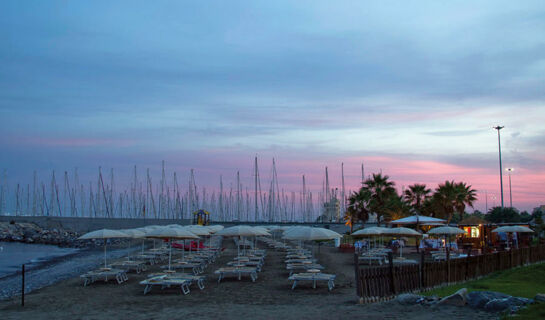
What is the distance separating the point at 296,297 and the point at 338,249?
23.2 meters

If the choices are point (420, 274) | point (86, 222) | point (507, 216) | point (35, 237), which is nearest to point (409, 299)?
point (420, 274)

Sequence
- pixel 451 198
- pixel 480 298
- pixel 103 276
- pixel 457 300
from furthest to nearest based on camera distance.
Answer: pixel 451 198, pixel 103 276, pixel 457 300, pixel 480 298

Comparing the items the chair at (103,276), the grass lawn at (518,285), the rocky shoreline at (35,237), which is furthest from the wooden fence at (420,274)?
the rocky shoreline at (35,237)

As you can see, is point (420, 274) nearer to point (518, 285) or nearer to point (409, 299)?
point (409, 299)

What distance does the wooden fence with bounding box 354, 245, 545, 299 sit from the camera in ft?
41.6

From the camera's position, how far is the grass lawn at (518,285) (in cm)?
940

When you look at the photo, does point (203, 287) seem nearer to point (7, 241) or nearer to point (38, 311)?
A: point (38, 311)

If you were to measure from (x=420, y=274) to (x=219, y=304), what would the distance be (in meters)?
5.97

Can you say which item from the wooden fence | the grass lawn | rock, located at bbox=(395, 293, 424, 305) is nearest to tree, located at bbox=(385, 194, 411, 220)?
the grass lawn

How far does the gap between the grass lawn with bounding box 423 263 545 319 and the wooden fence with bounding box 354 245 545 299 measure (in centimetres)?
30

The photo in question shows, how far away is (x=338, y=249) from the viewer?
123 feet

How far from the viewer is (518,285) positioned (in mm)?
16359

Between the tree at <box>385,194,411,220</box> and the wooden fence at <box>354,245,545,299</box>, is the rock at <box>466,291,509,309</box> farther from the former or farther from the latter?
the tree at <box>385,194,411,220</box>

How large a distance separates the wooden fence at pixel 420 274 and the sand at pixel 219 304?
644mm
